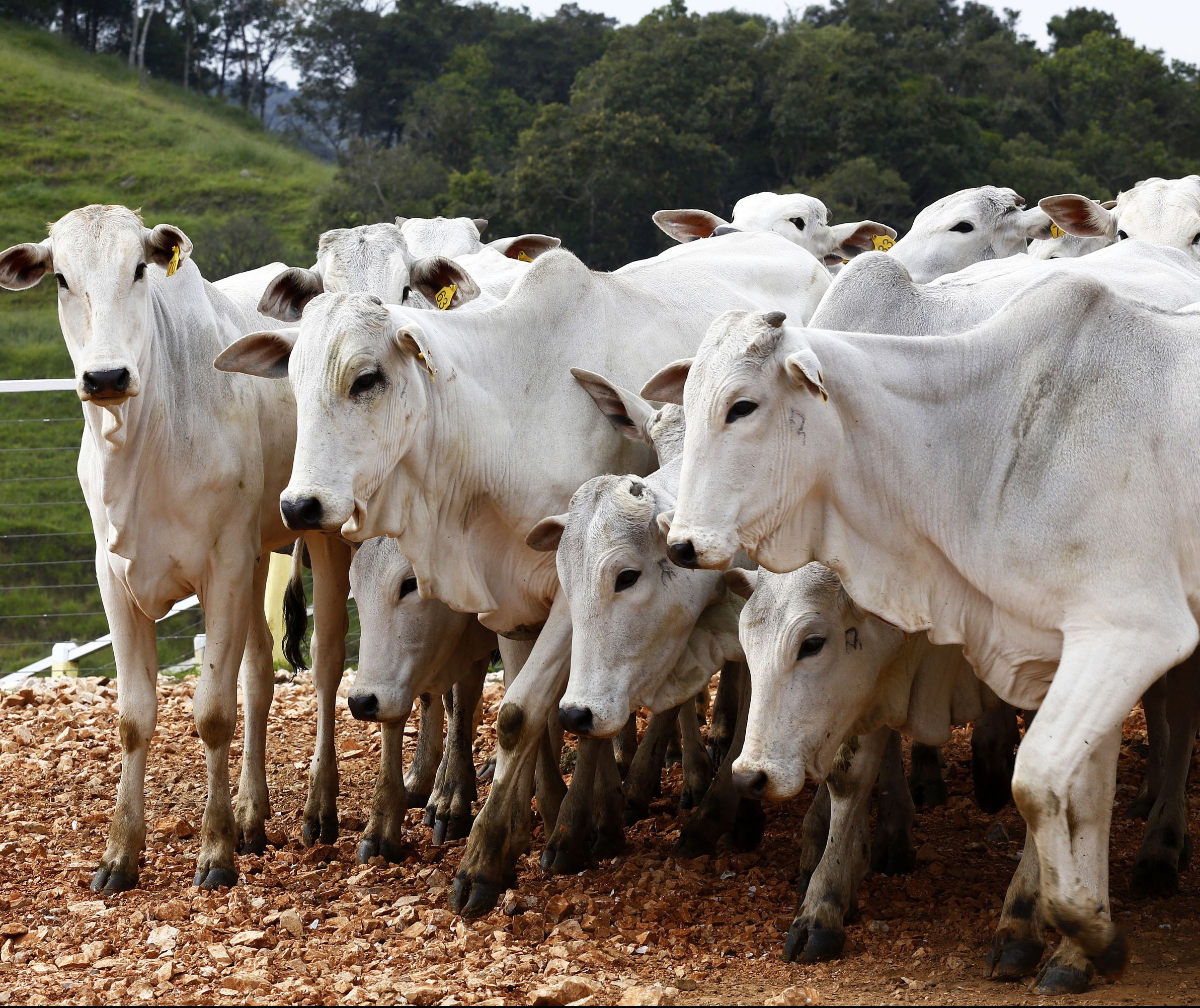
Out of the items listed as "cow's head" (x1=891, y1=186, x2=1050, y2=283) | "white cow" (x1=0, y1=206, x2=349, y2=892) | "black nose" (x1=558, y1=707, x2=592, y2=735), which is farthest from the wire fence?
"black nose" (x1=558, y1=707, x2=592, y2=735)

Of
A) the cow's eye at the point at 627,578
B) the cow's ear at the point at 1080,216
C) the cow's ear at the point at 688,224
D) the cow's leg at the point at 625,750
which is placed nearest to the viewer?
the cow's eye at the point at 627,578

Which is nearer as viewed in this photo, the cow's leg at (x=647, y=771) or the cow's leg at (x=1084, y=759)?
the cow's leg at (x=1084, y=759)

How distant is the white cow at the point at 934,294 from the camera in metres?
4.65

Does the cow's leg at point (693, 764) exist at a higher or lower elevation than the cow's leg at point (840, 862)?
lower

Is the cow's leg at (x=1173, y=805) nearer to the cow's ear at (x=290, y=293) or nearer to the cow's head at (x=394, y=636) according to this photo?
the cow's head at (x=394, y=636)

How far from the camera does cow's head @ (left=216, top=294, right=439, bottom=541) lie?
14.4 feet

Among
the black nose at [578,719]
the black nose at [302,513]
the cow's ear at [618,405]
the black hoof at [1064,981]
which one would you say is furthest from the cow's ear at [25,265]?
the black hoof at [1064,981]

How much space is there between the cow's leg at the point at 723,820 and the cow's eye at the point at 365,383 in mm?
1830

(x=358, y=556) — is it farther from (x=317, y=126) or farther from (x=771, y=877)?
(x=317, y=126)

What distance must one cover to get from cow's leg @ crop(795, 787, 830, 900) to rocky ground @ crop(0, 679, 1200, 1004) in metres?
0.13

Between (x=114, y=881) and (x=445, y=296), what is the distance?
7.98 ft

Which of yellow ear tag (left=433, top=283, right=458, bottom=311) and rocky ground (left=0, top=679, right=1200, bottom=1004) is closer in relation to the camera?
rocky ground (left=0, top=679, right=1200, bottom=1004)

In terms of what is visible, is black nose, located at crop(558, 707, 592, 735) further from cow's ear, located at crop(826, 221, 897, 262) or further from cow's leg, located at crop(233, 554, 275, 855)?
cow's ear, located at crop(826, 221, 897, 262)

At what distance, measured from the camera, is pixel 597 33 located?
4538 cm
